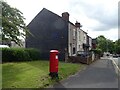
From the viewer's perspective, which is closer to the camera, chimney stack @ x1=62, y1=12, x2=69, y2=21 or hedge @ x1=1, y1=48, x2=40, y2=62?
hedge @ x1=1, y1=48, x2=40, y2=62

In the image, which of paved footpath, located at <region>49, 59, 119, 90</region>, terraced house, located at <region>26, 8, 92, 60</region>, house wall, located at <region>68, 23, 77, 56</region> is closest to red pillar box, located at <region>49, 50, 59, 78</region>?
paved footpath, located at <region>49, 59, 119, 90</region>

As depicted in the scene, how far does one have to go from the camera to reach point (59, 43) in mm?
42000

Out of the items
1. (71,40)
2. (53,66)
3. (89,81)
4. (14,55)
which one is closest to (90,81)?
(89,81)

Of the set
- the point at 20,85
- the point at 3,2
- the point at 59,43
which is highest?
the point at 3,2

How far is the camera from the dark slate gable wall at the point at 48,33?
4172 centimetres

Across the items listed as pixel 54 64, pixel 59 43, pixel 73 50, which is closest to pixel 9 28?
pixel 54 64

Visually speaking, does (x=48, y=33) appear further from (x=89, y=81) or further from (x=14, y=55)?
(x=89, y=81)

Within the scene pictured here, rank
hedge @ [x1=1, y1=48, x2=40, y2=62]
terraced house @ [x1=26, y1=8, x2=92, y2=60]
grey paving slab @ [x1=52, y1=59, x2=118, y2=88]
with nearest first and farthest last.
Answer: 1. grey paving slab @ [x1=52, y1=59, x2=118, y2=88]
2. hedge @ [x1=1, y1=48, x2=40, y2=62]
3. terraced house @ [x1=26, y1=8, x2=92, y2=60]

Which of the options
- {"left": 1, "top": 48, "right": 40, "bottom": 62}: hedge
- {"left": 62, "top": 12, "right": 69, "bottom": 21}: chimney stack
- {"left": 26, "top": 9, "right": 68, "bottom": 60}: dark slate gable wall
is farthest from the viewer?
{"left": 62, "top": 12, "right": 69, "bottom": 21}: chimney stack

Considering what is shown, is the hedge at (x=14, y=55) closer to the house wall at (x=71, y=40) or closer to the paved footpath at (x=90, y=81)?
the house wall at (x=71, y=40)

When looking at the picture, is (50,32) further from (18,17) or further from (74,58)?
(18,17)

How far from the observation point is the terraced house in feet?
136

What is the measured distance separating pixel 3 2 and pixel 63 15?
1944cm

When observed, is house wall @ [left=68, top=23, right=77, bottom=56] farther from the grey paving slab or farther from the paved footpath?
the paved footpath
